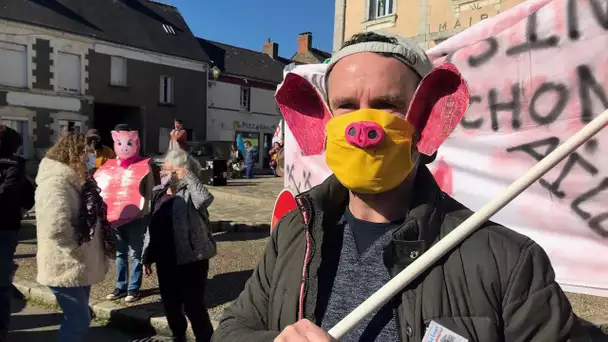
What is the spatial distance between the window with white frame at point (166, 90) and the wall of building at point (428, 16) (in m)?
13.8

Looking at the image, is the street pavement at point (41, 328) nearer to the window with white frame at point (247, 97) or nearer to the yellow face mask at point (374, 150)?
the yellow face mask at point (374, 150)

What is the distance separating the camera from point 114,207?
532cm

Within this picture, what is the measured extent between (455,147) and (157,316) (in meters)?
3.24

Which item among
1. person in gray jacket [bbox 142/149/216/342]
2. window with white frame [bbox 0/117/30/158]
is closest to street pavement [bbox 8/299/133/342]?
person in gray jacket [bbox 142/149/216/342]

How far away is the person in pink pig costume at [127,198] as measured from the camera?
17.4 feet

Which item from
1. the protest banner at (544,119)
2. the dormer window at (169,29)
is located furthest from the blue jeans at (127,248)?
the dormer window at (169,29)

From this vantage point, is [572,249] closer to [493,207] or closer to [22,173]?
[493,207]

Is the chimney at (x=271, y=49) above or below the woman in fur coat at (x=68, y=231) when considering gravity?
above

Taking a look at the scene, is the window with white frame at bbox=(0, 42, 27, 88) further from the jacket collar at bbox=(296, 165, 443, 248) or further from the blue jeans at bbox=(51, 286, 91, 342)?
the jacket collar at bbox=(296, 165, 443, 248)

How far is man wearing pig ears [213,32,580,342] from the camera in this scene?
4.12ft

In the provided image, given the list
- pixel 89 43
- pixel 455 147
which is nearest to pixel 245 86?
pixel 89 43

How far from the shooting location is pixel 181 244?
414 cm

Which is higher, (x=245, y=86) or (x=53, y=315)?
(x=245, y=86)

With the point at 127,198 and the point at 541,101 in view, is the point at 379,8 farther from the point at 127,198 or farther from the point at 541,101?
the point at 541,101
